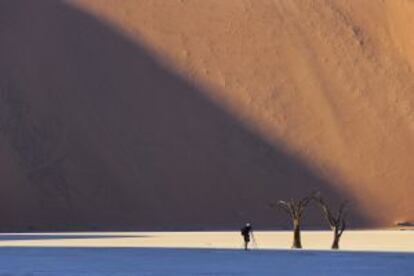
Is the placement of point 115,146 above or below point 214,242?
above

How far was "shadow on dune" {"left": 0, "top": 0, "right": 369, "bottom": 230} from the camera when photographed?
228ft

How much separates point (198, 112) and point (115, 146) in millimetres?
6074

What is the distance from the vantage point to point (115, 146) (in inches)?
2852

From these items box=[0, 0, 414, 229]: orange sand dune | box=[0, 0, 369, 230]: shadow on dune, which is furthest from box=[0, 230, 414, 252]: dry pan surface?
box=[0, 0, 414, 229]: orange sand dune

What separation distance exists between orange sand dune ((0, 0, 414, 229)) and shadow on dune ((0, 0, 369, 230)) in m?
0.09

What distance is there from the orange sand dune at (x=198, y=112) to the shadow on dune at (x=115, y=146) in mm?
87

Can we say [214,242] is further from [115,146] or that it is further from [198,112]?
[198,112]

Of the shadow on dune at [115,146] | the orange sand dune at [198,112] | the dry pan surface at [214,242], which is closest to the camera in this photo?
the dry pan surface at [214,242]

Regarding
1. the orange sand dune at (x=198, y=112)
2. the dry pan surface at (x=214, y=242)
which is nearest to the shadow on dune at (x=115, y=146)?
the orange sand dune at (x=198, y=112)

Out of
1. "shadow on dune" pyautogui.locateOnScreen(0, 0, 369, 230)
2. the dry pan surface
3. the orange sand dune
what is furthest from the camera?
the orange sand dune

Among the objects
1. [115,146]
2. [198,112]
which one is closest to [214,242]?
[115,146]

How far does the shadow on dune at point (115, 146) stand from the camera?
69.5 m

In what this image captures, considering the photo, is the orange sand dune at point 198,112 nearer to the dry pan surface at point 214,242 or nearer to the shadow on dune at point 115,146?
the shadow on dune at point 115,146

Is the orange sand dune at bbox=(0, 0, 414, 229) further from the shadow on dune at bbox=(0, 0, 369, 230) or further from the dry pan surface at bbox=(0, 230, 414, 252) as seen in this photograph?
the dry pan surface at bbox=(0, 230, 414, 252)
